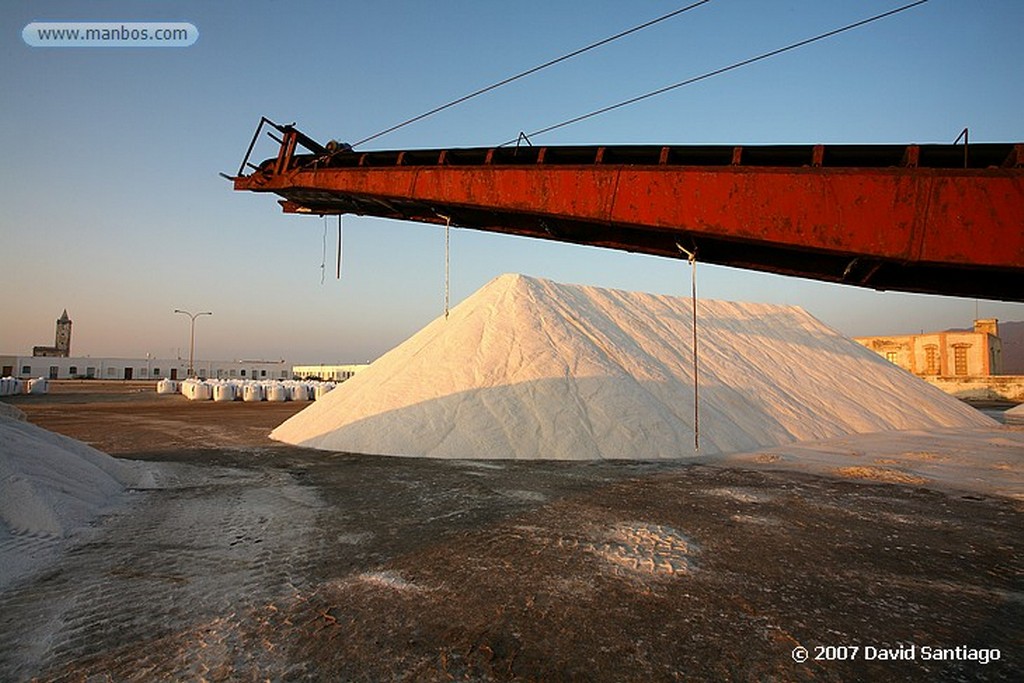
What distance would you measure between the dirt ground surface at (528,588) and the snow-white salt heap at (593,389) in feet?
11.7

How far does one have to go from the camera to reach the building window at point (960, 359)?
117ft

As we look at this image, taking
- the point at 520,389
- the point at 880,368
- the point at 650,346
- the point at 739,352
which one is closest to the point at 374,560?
the point at 520,389

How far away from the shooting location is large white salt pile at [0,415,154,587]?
4.13 meters

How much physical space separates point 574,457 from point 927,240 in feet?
21.1

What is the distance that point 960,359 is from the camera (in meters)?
35.9

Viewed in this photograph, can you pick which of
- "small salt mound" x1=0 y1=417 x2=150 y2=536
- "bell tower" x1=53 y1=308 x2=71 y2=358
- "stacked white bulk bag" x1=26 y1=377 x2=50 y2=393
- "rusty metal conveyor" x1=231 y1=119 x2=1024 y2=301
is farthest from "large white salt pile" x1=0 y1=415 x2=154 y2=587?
"bell tower" x1=53 y1=308 x2=71 y2=358

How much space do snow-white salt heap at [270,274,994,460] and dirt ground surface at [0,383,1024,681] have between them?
3574mm

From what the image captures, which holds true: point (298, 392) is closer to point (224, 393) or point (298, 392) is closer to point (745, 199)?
point (224, 393)

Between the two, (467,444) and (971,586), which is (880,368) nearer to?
(467,444)

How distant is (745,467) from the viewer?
27.3 ft

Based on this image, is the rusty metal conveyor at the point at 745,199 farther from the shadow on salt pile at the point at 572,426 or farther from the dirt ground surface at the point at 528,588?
the shadow on salt pile at the point at 572,426

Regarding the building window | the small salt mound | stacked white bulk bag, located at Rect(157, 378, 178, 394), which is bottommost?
stacked white bulk bag, located at Rect(157, 378, 178, 394)

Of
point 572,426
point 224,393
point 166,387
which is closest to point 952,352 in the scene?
point 572,426

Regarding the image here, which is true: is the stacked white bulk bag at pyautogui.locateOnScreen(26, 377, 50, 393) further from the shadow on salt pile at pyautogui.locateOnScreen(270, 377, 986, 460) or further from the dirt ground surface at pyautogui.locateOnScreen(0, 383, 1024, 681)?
the dirt ground surface at pyautogui.locateOnScreen(0, 383, 1024, 681)
